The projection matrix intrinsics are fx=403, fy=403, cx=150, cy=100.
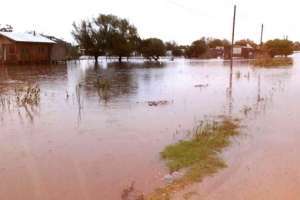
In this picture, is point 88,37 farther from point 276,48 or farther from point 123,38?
point 276,48

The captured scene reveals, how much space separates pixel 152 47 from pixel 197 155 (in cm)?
5858

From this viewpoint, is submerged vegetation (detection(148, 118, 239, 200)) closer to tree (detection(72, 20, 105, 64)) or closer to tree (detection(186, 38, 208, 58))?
tree (detection(72, 20, 105, 64))

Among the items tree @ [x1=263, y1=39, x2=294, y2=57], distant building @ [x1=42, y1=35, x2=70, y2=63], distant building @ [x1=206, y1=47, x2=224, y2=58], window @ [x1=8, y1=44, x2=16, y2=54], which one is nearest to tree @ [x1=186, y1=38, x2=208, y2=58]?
distant building @ [x1=206, y1=47, x2=224, y2=58]

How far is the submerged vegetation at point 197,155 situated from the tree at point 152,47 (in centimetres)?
5485

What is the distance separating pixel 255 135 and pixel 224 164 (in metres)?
3.00

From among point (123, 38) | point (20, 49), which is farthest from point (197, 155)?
point (123, 38)

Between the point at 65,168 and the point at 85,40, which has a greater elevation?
the point at 85,40

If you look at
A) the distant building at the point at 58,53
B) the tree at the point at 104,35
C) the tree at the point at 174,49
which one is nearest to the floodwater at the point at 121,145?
the distant building at the point at 58,53

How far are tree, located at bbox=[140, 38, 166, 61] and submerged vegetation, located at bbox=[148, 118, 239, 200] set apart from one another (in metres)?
54.9

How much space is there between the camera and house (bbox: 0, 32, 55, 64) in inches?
1597

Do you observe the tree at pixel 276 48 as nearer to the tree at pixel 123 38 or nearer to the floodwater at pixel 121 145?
the tree at pixel 123 38

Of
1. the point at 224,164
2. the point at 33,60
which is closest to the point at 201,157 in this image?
the point at 224,164

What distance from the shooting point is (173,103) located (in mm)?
16203

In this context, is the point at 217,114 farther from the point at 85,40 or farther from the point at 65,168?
the point at 85,40
